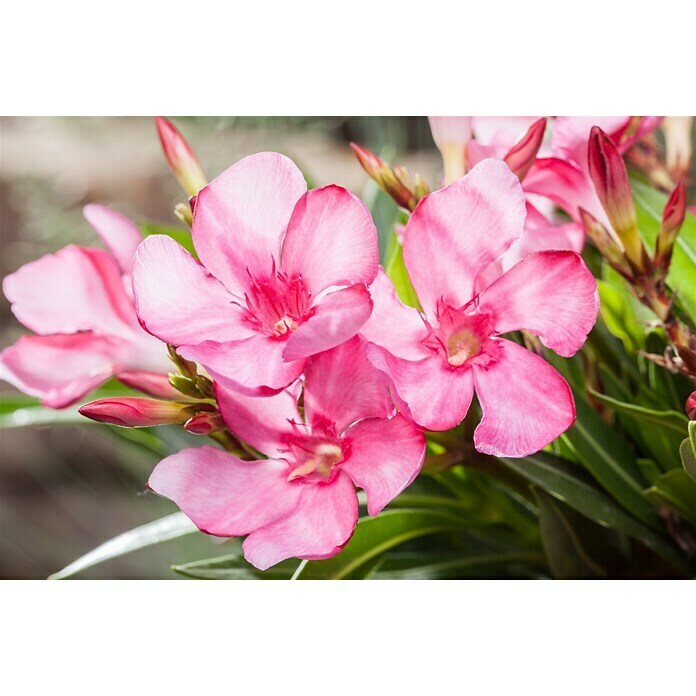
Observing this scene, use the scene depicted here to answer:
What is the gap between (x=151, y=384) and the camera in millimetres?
354

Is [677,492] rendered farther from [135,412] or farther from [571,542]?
[135,412]

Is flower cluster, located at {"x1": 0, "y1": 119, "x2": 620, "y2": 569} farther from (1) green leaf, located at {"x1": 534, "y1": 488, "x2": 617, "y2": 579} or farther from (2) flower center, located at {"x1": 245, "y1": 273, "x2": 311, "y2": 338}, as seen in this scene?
(1) green leaf, located at {"x1": 534, "y1": 488, "x2": 617, "y2": 579}

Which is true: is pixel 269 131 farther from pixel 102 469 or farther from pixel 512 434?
pixel 512 434

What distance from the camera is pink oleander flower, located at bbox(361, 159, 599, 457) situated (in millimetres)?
305

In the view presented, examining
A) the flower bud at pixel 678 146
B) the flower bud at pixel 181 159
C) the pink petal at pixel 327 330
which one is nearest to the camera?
the pink petal at pixel 327 330

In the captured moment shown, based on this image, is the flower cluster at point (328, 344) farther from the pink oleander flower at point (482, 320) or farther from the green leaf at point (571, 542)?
the green leaf at point (571, 542)

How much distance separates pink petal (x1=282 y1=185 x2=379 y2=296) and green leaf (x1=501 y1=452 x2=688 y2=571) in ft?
0.40

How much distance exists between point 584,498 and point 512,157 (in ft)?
0.52

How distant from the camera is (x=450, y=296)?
1.10 feet

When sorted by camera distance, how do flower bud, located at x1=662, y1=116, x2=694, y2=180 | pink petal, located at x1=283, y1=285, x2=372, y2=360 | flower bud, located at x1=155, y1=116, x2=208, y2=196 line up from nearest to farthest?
1. pink petal, located at x1=283, y1=285, x2=372, y2=360
2. flower bud, located at x1=155, y1=116, x2=208, y2=196
3. flower bud, located at x1=662, y1=116, x2=694, y2=180

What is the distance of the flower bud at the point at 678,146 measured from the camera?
53 centimetres

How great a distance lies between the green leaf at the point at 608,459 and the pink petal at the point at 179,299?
0.55 feet

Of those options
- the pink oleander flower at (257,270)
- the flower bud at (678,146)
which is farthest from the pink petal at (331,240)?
the flower bud at (678,146)

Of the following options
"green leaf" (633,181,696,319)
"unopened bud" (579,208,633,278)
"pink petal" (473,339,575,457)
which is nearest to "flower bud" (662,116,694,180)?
"green leaf" (633,181,696,319)
